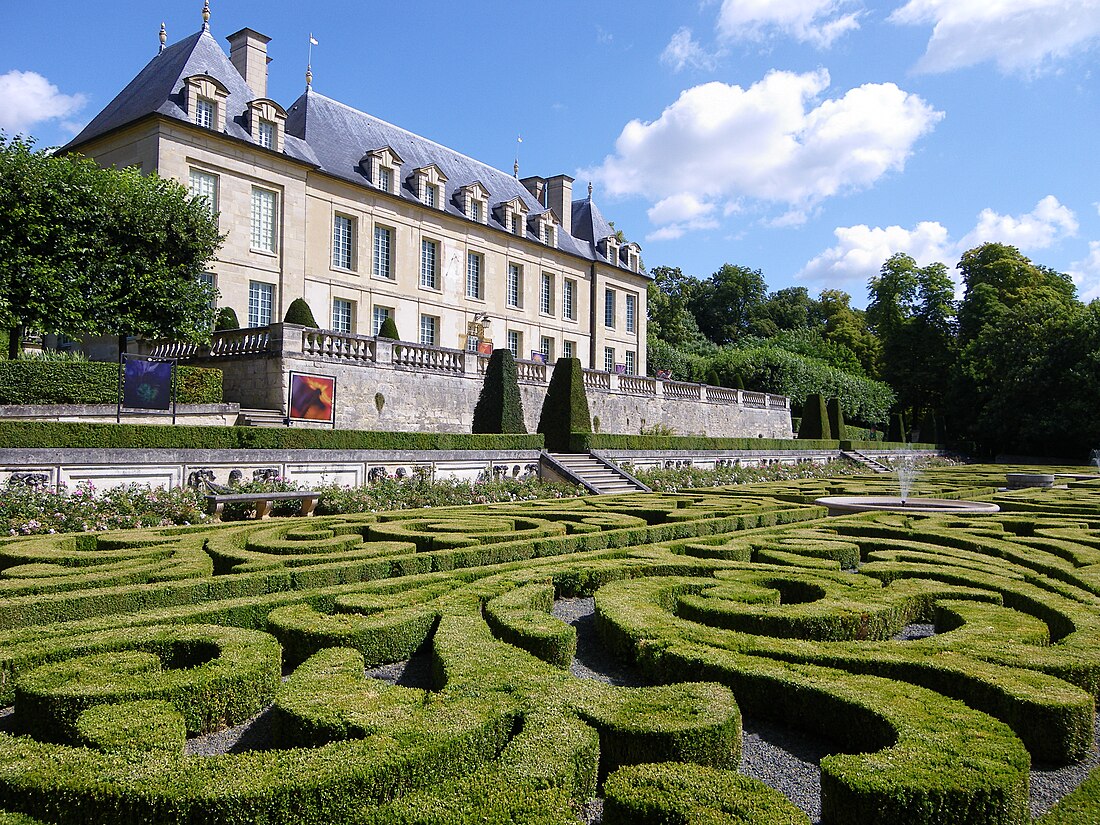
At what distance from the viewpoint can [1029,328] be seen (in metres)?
42.2

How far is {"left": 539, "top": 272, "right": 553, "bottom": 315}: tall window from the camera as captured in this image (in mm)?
38750

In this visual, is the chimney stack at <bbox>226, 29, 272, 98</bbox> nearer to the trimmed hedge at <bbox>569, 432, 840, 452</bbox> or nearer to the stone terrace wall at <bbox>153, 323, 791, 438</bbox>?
the stone terrace wall at <bbox>153, 323, 791, 438</bbox>

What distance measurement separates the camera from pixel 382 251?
3112cm

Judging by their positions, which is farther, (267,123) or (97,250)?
(267,123)

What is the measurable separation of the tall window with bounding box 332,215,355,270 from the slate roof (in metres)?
1.58

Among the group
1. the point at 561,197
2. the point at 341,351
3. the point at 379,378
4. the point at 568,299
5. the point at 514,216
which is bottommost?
the point at 379,378

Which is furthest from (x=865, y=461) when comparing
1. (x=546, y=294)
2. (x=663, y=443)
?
(x=546, y=294)

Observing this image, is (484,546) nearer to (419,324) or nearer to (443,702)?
(443,702)

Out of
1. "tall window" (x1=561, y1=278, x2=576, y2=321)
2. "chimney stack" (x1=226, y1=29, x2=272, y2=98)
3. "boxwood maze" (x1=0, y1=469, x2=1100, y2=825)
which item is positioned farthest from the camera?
"tall window" (x1=561, y1=278, x2=576, y2=321)

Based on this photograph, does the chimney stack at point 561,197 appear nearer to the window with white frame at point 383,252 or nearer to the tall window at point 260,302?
the window with white frame at point 383,252

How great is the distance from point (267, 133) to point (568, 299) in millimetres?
17721

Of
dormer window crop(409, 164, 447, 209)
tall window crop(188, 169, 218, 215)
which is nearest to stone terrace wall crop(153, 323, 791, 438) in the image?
tall window crop(188, 169, 218, 215)

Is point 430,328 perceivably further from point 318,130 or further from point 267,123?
point 267,123

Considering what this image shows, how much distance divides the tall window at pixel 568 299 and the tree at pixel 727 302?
3085 cm
